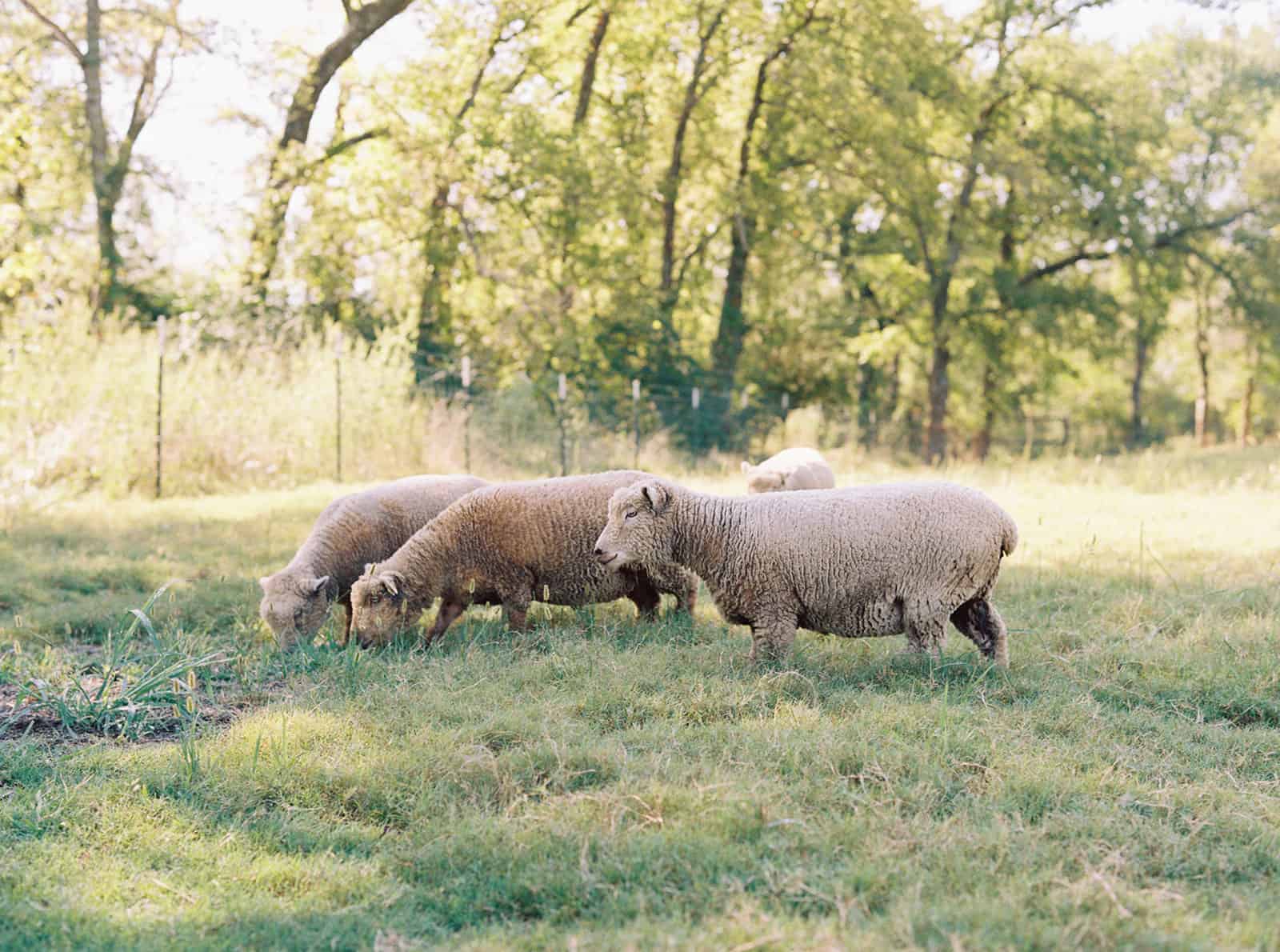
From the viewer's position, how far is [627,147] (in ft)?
88.6

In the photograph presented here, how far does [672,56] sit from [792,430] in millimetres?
10097

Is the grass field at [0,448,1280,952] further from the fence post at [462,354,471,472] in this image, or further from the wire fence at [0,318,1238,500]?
the fence post at [462,354,471,472]

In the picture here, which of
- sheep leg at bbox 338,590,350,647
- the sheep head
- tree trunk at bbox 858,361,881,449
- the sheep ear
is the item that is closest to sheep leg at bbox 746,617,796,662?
the sheep ear

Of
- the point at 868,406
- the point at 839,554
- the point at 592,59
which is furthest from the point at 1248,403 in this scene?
the point at 839,554

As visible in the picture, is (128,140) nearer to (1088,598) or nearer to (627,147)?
(627,147)

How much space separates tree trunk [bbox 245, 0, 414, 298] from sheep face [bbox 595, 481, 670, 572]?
17.9 meters

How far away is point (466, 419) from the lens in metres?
18.8

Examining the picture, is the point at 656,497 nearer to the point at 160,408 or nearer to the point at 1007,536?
the point at 1007,536

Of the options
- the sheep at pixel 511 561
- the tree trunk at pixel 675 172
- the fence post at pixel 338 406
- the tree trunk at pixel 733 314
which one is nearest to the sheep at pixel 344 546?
the sheep at pixel 511 561

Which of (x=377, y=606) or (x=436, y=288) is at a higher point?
(x=436, y=288)

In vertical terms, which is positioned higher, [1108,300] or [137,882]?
[1108,300]

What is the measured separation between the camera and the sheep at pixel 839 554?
6.22m

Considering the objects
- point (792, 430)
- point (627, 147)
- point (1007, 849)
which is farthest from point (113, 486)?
point (792, 430)

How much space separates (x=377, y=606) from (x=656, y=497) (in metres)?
2.01
